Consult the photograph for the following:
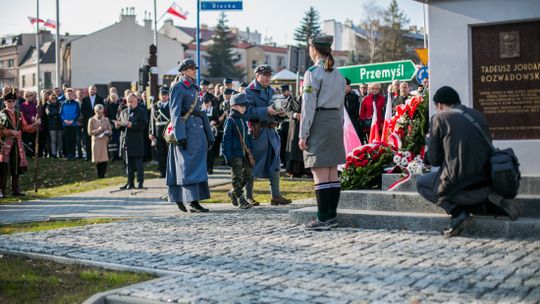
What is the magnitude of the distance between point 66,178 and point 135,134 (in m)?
4.43

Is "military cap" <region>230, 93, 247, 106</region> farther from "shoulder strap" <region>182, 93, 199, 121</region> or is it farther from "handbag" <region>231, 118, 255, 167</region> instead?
"shoulder strap" <region>182, 93, 199, 121</region>

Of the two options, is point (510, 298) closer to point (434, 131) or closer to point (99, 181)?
point (434, 131)

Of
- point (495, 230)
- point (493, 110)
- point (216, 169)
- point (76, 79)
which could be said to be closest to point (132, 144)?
point (216, 169)

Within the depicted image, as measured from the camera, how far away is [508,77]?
9578mm

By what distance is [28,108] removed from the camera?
24062mm

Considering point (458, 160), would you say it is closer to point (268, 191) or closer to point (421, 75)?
point (268, 191)

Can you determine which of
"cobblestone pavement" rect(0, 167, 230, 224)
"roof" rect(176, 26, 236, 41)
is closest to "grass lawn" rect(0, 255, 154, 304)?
"cobblestone pavement" rect(0, 167, 230, 224)

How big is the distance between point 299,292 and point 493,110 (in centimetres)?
473

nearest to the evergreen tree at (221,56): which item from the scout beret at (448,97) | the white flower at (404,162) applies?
the white flower at (404,162)

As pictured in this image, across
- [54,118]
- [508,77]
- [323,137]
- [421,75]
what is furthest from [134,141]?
[54,118]

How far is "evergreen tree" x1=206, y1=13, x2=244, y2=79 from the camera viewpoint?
3546 inches

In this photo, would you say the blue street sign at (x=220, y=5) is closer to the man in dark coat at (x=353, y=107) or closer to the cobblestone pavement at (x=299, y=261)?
the man in dark coat at (x=353, y=107)

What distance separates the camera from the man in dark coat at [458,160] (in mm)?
8109

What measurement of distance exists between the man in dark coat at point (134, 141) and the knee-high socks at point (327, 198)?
807 cm
